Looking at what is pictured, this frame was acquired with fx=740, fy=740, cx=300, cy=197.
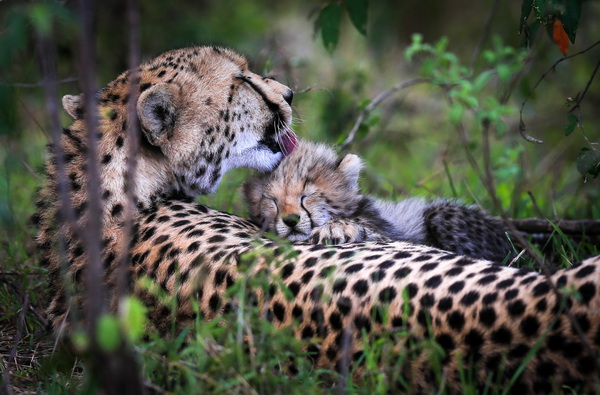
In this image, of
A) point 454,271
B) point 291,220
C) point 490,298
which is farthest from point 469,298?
point 291,220

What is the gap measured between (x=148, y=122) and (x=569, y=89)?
4495 mm

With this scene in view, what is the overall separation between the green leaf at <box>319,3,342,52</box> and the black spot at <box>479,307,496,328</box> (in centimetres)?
197

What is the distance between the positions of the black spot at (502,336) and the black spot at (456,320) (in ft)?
0.29

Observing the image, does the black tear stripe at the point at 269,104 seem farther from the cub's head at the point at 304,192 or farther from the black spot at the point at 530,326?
the black spot at the point at 530,326

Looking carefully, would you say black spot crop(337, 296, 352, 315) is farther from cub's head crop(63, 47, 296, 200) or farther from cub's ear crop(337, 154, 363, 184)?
cub's ear crop(337, 154, 363, 184)

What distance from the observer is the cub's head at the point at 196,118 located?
286cm

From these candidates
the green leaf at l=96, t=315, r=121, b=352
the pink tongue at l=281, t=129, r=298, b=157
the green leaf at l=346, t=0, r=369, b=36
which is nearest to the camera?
the green leaf at l=96, t=315, r=121, b=352

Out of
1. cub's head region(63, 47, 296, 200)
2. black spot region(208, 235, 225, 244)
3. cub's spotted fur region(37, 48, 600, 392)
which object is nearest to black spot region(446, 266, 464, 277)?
cub's spotted fur region(37, 48, 600, 392)

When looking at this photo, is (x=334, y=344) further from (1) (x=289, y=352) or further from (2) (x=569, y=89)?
(2) (x=569, y=89)

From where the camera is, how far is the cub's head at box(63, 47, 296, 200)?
286 cm

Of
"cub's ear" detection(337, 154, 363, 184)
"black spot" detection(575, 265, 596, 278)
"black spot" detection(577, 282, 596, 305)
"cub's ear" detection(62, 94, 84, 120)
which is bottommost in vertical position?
"black spot" detection(577, 282, 596, 305)

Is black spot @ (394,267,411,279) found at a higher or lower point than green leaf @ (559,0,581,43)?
lower

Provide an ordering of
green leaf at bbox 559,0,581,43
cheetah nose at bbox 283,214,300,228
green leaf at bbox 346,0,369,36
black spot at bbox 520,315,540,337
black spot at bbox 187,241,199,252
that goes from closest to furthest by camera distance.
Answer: black spot at bbox 520,315,540,337, black spot at bbox 187,241,199,252, green leaf at bbox 559,0,581,43, cheetah nose at bbox 283,214,300,228, green leaf at bbox 346,0,369,36

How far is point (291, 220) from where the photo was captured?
315cm
